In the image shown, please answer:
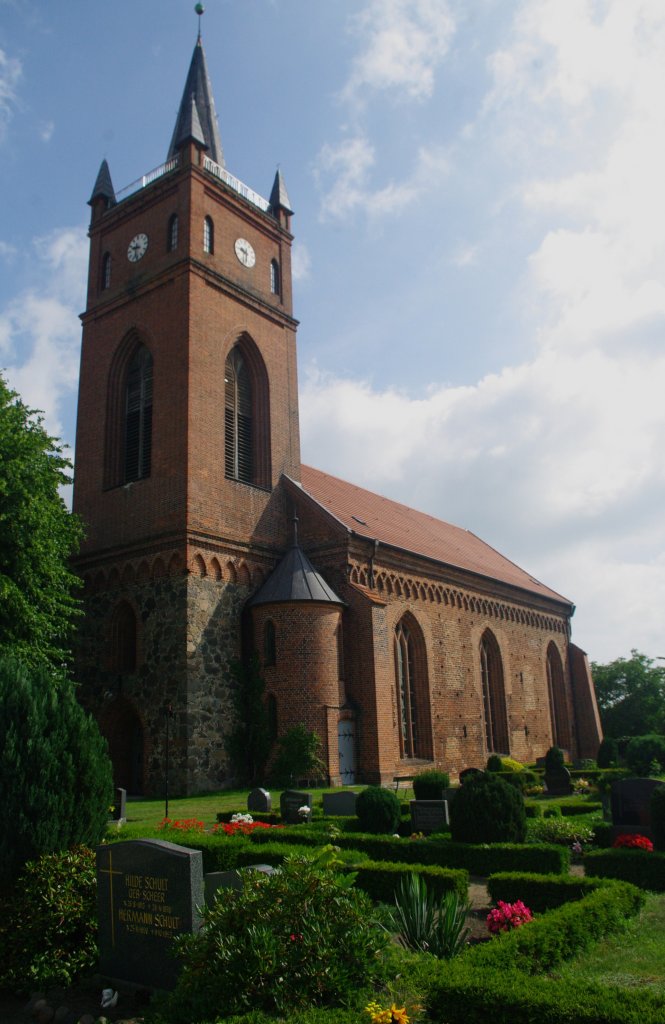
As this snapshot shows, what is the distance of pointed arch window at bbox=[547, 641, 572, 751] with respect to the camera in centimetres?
3969

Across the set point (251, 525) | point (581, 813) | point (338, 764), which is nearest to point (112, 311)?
point (251, 525)

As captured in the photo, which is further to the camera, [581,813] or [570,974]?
[581,813]

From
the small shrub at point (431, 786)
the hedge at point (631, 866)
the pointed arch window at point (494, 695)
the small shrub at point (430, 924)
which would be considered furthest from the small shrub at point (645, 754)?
the small shrub at point (430, 924)

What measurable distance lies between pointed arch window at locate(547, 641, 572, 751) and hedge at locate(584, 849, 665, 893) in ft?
96.7

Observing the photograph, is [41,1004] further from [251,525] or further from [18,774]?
[251,525]

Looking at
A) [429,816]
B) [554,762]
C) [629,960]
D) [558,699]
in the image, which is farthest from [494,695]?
[629,960]

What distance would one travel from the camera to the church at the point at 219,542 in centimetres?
2275

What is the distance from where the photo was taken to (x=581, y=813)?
17859mm

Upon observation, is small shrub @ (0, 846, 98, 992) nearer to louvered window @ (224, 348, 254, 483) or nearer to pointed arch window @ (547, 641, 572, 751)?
louvered window @ (224, 348, 254, 483)

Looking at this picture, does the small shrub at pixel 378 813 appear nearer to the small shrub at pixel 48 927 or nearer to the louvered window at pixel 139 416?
the small shrub at pixel 48 927

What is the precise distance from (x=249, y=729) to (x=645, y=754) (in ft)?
47.3

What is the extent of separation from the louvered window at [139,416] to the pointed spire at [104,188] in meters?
7.18

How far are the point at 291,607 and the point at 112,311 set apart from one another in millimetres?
12776

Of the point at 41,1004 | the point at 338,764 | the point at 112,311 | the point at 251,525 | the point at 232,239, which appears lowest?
the point at 41,1004
